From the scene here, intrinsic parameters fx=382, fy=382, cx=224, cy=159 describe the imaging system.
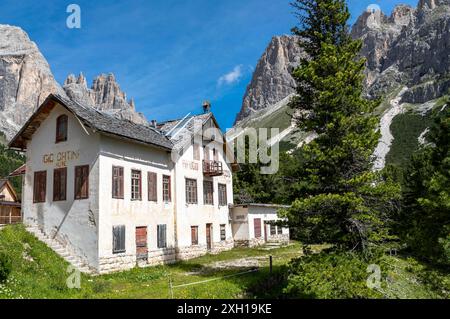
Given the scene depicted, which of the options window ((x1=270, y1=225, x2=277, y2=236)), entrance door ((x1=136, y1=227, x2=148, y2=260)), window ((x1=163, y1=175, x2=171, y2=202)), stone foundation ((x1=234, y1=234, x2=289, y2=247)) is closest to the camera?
entrance door ((x1=136, y1=227, x2=148, y2=260))

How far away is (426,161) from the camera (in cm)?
3269

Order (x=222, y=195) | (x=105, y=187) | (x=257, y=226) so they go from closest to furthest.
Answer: (x=105, y=187) → (x=222, y=195) → (x=257, y=226)

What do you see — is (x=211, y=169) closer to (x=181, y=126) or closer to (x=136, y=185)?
(x=181, y=126)

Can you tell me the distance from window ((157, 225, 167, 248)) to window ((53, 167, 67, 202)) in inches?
255

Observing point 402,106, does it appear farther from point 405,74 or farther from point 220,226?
point 220,226

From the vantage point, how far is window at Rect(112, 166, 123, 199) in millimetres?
22422

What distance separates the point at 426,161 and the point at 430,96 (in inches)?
5781

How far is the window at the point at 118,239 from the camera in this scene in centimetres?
2176

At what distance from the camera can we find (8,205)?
4772 centimetres

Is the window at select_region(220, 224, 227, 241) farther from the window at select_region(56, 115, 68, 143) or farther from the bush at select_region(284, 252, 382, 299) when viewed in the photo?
the bush at select_region(284, 252, 382, 299)

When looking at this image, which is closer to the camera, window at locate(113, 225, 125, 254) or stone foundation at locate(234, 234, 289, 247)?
window at locate(113, 225, 125, 254)

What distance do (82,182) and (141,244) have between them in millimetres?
5301

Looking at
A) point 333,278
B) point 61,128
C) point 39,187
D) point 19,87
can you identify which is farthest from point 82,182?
point 19,87

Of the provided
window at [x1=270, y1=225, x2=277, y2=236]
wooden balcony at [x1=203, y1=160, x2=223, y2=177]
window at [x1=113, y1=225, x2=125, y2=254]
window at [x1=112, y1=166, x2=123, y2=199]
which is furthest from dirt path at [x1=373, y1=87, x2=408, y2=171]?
window at [x1=113, y1=225, x2=125, y2=254]
